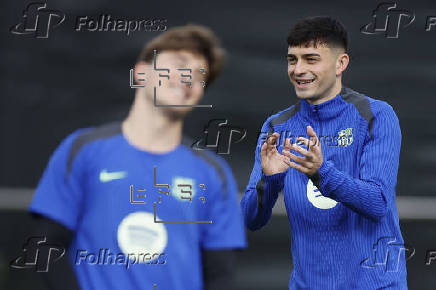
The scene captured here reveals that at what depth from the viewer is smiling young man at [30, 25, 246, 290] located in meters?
1.61

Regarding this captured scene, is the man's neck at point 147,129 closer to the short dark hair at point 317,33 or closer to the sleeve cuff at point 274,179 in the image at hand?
the sleeve cuff at point 274,179

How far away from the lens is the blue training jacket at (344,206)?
2117 mm

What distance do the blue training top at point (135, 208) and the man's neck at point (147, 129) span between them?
2cm

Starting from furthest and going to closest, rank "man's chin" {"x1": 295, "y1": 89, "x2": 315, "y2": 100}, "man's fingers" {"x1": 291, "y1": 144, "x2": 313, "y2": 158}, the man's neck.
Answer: "man's chin" {"x1": 295, "y1": 89, "x2": 315, "y2": 100}, "man's fingers" {"x1": 291, "y1": 144, "x2": 313, "y2": 158}, the man's neck

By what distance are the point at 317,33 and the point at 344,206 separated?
57cm

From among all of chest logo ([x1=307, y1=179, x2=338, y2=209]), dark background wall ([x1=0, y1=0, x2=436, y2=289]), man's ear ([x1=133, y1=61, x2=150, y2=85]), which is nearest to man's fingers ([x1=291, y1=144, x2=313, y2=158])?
chest logo ([x1=307, y1=179, x2=338, y2=209])

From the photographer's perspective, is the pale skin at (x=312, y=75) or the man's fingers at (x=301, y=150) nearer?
the man's fingers at (x=301, y=150)

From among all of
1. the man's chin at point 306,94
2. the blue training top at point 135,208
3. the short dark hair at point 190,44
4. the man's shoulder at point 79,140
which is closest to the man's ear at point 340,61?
the man's chin at point 306,94

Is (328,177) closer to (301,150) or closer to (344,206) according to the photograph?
(301,150)

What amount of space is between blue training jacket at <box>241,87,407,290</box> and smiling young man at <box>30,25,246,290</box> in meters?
0.48

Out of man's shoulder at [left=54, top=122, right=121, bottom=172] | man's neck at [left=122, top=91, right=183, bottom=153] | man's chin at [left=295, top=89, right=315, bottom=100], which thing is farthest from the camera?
man's chin at [left=295, top=89, right=315, bottom=100]

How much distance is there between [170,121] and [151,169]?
14cm

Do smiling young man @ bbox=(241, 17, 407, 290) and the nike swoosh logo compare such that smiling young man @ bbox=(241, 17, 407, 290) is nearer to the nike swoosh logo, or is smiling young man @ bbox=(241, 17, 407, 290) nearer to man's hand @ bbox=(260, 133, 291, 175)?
man's hand @ bbox=(260, 133, 291, 175)

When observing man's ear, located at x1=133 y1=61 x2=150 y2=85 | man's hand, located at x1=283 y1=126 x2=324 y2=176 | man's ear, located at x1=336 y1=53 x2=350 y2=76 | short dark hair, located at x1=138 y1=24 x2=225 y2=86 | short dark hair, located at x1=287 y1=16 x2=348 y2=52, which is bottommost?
man's hand, located at x1=283 y1=126 x2=324 y2=176
